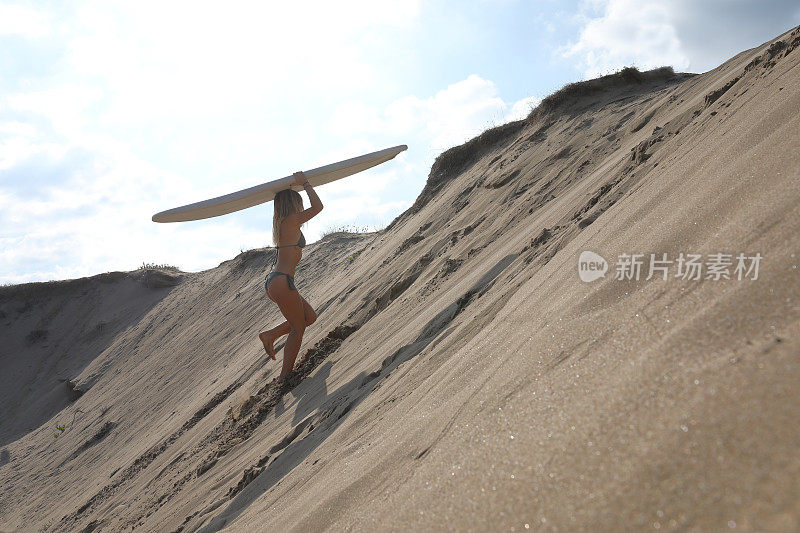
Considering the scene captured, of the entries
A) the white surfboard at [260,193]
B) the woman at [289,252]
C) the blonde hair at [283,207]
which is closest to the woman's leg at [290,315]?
the woman at [289,252]

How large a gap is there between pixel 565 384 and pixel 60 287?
71.0 ft

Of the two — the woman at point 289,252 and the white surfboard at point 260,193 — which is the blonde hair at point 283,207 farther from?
the white surfboard at point 260,193

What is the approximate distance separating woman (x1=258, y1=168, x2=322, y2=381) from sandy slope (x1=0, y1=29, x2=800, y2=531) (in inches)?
12.4

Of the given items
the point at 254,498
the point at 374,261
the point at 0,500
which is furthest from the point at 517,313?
the point at 0,500

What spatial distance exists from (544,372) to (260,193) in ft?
14.4

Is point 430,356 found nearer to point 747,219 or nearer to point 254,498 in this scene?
point 254,498

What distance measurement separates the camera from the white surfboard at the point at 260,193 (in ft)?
18.3

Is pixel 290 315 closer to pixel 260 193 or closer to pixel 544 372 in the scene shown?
pixel 260 193

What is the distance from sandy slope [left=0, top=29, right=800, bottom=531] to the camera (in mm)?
1225

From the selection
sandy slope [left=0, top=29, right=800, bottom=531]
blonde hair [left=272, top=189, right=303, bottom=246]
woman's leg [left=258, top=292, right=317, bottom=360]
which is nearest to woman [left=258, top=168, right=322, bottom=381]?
blonde hair [left=272, top=189, right=303, bottom=246]

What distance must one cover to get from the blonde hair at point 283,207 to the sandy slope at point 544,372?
1.29m

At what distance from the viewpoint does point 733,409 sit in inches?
47.2

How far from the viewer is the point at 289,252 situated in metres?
5.49

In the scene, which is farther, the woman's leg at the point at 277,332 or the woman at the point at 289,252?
the woman's leg at the point at 277,332
